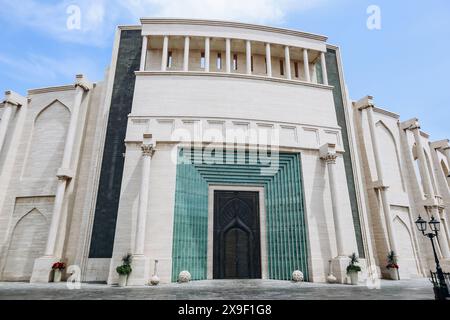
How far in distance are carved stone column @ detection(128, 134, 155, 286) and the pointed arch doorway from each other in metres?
4.37

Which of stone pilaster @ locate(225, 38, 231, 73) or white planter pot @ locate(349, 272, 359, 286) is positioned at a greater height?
stone pilaster @ locate(225, 38, 231, 73)

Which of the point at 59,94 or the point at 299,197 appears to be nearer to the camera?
the point at 299,197

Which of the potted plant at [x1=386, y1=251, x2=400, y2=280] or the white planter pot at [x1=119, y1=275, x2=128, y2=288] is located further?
the potted plant at [x1=386, y1=251, x2=400, y2=280]

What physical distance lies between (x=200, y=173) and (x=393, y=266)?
14.5m

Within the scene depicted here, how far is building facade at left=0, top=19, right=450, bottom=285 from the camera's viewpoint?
16625 mm

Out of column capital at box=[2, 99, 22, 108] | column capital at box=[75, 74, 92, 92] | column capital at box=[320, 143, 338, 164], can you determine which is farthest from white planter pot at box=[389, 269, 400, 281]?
column capital at box=[2, 99, 22, 108]

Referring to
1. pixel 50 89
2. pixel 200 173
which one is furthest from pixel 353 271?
pixel 50 89

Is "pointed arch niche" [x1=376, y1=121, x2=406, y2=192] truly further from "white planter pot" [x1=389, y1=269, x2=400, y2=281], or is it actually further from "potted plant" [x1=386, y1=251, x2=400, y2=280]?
"white planter pot" [x1=389, y1=269, x2=400, y2=281]

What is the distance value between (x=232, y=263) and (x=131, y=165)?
357 inches

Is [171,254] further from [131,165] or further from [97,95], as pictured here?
[97,95]

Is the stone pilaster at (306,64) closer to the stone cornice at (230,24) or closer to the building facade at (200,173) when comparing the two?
the building facade at (200,173)

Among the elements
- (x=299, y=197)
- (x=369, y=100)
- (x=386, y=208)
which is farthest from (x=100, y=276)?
(x=369, y=100)

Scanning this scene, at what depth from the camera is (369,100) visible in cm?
2264

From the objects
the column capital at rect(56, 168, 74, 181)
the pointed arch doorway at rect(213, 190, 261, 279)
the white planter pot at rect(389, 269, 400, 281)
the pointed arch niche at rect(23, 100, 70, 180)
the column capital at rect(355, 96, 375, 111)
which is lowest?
the white planter pot at rect(389, 269, 400, 281)
